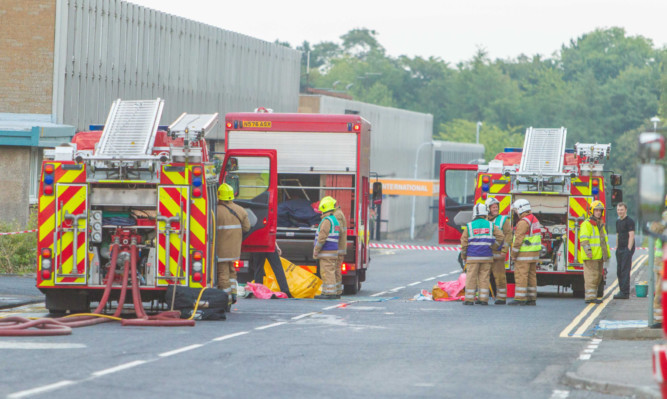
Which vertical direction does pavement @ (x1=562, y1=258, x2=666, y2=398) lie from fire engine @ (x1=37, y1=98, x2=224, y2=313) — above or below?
below

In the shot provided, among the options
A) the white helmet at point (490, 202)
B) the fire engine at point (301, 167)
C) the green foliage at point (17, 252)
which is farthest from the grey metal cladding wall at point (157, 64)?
the white helmet at point (490, 202)

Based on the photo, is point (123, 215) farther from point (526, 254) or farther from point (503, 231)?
point (526, 254)

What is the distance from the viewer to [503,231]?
21.7 m

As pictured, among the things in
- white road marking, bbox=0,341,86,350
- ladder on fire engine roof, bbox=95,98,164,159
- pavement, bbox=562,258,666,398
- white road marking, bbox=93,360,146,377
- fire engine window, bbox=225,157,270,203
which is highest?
ladder on fire engine roof, bbox=95,98,164,159

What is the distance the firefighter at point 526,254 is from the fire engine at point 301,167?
299cm

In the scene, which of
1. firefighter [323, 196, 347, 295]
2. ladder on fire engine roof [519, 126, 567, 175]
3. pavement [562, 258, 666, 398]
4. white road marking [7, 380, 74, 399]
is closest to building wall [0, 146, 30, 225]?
firefighter [323, 196, 347, 295]

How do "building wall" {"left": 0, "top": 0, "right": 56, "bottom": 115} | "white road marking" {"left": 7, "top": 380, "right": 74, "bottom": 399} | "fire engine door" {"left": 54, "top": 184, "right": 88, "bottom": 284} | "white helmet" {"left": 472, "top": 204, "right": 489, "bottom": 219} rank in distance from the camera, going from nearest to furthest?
"white road marking" {"left": 7, "top": 380, "right": 74, "bottom": 399}, "fire engine door" {"left": 54, "top": 184, "right": 88, "bottom": 284}, "white helmet" {"left": 472, "top": 204, "right": 489, "bottom": 219}, "building wall" {"left": 0, "top": 0, "right": 56, "bottom": 115}

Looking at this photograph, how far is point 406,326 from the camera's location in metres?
16.6

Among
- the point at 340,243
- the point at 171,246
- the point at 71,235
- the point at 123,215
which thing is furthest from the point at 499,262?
the point at 71,235

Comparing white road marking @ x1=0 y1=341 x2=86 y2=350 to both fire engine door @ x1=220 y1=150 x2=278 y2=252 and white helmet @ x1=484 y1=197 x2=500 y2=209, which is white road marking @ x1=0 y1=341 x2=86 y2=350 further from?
white helmet @ x1=484 y1=197 x2=500 y2=209

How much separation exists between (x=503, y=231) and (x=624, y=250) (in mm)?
2973

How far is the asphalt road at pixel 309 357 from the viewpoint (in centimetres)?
1055

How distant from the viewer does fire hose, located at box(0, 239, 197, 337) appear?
1407 cm

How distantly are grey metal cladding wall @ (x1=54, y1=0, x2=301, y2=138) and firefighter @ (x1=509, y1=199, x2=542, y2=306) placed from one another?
1705cm
